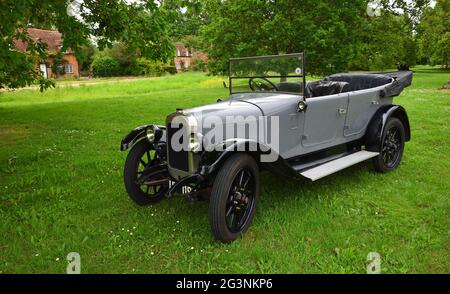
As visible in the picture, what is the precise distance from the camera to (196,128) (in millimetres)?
3586

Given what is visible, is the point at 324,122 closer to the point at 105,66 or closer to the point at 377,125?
the point at 377,125

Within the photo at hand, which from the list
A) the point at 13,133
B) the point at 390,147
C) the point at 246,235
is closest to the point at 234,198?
the point at 246,235

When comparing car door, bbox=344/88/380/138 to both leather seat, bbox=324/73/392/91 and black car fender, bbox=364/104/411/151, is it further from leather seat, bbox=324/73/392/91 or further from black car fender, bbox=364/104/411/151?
leather seat, bbox=324/73/392/91

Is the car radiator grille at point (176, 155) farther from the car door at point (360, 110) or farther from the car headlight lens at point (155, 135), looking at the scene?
the car door at point (360, 110)

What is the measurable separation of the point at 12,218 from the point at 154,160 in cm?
163

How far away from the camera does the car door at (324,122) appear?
4488mm

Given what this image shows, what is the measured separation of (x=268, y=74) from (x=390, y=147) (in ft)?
7.30

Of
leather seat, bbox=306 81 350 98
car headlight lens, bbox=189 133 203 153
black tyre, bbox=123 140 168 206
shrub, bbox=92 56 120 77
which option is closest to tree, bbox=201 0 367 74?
leather seat, bbox=306 81 350 98

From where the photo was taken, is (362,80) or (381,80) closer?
(381,80)

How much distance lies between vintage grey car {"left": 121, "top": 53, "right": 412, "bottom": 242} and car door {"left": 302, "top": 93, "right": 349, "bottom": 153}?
12mm

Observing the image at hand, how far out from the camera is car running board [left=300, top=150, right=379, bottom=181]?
4.13 m

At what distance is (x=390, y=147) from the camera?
18.0ft
